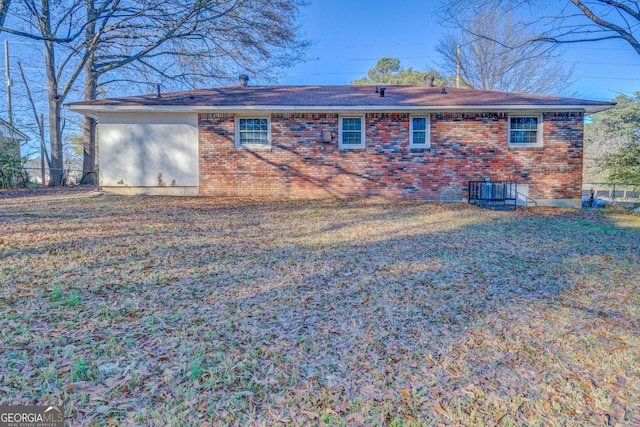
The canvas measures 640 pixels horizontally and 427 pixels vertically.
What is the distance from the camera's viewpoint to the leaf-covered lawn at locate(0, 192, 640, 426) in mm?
1870

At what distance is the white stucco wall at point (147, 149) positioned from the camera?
1027 cm

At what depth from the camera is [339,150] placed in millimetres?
10414

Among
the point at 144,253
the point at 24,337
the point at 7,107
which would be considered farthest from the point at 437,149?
the point at 7,107

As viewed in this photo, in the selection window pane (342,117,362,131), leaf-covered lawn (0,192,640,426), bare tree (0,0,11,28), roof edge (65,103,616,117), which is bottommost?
leaf-covered lawn (0,192,640,426)

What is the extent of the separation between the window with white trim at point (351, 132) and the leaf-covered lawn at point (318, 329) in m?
5.38

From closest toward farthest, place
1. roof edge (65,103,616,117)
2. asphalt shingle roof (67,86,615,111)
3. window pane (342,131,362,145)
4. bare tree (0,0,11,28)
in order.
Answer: bare tree (0,0,11,28) < roof edge (65,103,616,117) < asphalt shingle roof (67,86,615,111) < window pane (342,131,362,145)

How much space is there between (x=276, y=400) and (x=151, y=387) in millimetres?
765

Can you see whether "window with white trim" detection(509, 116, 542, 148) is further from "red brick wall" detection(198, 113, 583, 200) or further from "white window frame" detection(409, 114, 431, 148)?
"white window frame" detection(409, 114, 431, 148)

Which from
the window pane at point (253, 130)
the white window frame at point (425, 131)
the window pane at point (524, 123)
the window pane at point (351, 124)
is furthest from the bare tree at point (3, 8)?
the window pane at point (524, 123)

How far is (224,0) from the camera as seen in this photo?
32.4 feet

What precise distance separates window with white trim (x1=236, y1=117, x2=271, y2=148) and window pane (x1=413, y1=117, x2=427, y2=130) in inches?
182

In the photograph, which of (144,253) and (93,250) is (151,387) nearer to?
(144,253)

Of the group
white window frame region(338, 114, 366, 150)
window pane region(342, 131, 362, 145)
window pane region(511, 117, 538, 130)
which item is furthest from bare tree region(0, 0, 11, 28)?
window pane region(511, 117, 538, 130)

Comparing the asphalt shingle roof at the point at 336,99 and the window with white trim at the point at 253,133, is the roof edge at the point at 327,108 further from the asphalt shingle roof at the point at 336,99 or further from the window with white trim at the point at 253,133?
the window with white trim at the point at 253,133
